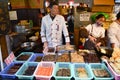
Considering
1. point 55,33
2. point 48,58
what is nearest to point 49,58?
point 48,58

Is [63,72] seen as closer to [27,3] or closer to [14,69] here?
A: [14,69]

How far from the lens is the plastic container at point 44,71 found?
1694 millimetres

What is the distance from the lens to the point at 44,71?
184 cm

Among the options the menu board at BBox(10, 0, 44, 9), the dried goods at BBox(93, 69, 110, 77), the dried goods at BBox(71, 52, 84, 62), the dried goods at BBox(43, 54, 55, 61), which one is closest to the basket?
the dried goods at BBox(43, 54, 55, 61)

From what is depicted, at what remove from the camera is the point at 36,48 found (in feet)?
13.4

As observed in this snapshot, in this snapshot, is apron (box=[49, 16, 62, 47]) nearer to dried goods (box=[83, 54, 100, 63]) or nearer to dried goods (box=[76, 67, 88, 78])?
dried goods (box=[83, 54, 100, 63])

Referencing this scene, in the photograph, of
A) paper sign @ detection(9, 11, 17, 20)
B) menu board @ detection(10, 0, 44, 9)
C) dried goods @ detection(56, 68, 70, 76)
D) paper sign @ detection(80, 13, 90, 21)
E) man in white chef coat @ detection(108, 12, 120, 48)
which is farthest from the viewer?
paper sign @ detection(9, 11, 17, 20)

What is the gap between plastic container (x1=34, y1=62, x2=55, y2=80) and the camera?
1.69 metres

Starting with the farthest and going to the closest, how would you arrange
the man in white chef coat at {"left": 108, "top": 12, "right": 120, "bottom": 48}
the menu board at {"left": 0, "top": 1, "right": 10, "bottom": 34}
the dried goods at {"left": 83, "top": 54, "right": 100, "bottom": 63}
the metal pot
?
the metal pot, the menu board at {"left": 0, "top": 1, "right": 10, "bottom": 34}, the man in white chef coat at {"left": 108, "top": 12, "right": 120, "bottom": 48}, the dried goods at {"left": 83, "top": 54, "right": 100, "bottom": 63}

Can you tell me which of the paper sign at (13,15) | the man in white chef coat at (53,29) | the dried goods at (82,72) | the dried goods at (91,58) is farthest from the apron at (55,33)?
the paper sign at (13,15)

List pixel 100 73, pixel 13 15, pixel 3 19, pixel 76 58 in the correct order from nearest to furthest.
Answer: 1. pixel 100 73
2. pixel 76 58
3. pixel 3 19
4. pixel 13 15

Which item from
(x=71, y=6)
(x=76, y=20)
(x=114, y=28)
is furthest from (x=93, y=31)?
(x=71, y=6)

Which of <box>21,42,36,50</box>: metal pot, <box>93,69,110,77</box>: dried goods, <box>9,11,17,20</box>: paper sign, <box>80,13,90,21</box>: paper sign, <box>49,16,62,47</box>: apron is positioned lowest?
<box>21,42,36,50</box>: metal pot

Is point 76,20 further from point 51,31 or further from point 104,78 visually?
point 104,78
